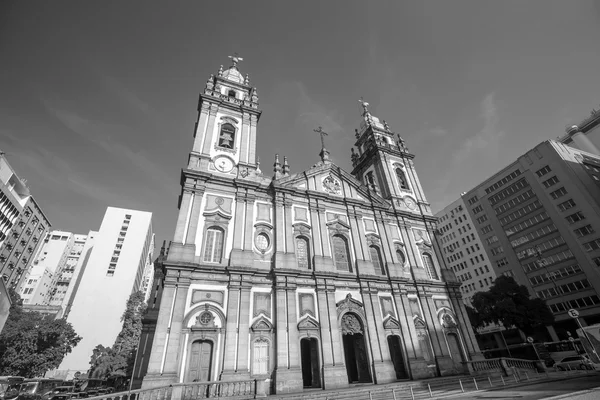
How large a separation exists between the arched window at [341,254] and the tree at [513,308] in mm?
19948

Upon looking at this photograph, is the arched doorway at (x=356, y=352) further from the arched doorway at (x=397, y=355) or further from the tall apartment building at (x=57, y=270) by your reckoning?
the tall apartment building at (x=57, y=270)

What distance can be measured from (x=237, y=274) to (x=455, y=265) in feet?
172

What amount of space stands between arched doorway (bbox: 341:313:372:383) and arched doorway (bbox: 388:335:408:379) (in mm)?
1972

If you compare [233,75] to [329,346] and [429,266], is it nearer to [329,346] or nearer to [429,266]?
[429,266]

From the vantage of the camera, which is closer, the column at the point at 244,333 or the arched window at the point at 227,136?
the column at the point at 244,333

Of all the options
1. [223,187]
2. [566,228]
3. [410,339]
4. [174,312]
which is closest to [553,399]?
[410,339]

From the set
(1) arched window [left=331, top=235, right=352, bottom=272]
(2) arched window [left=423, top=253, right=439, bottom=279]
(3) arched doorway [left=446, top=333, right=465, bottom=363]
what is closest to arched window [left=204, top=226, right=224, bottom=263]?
(1) arched window [left=331, top=235, right=352, bottom=272]

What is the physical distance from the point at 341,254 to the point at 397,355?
7213 millimetres

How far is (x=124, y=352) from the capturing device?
36312mm

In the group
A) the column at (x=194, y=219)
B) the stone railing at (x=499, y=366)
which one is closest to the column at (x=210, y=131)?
the column at (x=194, y=219)

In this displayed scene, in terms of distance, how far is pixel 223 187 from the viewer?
2000 centimetres

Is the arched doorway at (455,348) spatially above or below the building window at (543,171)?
below

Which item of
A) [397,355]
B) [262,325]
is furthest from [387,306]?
[262,325]

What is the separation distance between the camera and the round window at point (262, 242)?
740 inches
